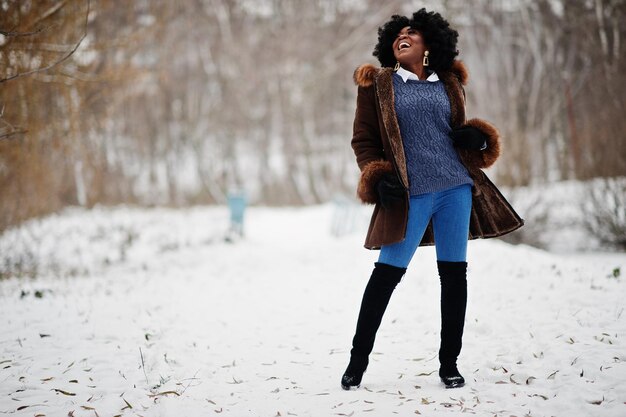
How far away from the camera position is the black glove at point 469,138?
8.33 feet

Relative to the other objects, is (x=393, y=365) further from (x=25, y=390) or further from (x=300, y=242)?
(x=300, y=242)

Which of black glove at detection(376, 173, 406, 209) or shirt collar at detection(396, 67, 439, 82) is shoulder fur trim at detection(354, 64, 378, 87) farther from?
black glove at detection(376, 173, 406, 209)

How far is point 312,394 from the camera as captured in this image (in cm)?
275

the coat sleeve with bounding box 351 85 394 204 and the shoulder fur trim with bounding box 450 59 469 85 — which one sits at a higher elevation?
the shoulder fur trim with bounding box 450 59 469 85

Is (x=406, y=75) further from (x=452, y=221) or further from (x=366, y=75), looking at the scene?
(x=452, y=221)

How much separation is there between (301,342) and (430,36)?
98.8 inches

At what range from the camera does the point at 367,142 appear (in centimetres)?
262

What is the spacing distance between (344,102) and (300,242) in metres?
15.5

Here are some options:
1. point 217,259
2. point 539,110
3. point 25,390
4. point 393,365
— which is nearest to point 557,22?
point 539,110

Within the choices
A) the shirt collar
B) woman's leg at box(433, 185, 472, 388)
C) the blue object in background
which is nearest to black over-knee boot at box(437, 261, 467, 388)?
woman's leg at box(433, 185, 472, 388)

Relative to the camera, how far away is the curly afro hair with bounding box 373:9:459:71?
265cm

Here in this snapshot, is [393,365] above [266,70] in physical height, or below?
below

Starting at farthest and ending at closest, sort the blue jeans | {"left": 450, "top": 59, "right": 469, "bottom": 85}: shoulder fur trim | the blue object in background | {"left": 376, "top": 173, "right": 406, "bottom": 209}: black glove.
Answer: the blue object in background < {"left": 450, "top": 59, "right": 469, "bottom": 85}: shoulder fur trim < the blue jeans < {"left": 376, "top": 173, "right": 406, "bottom": 209}: black glove

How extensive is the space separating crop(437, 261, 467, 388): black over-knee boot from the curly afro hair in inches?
44.9
